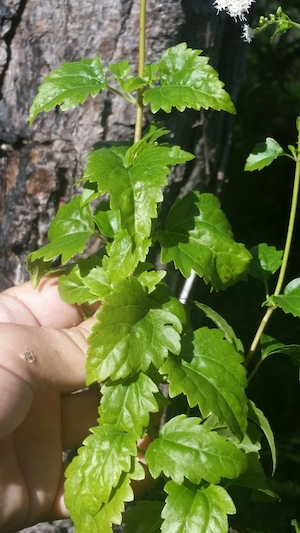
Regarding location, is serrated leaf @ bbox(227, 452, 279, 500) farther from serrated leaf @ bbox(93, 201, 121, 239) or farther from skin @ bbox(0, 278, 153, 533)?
serrated leaf @ bbox(93, 201, 121, 239)

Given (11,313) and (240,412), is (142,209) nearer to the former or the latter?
(240,412)

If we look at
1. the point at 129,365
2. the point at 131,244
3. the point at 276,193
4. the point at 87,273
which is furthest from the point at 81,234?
the point at 276,193

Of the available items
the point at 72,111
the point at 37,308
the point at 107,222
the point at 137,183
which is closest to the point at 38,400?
the point at 37,308

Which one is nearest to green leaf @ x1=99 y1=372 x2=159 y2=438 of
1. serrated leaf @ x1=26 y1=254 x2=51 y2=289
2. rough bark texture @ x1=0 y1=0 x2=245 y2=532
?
serrated leaf @ x1=26 y1=254 x2=51 y2=289

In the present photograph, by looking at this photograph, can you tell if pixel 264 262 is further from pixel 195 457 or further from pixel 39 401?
pixel 39 401

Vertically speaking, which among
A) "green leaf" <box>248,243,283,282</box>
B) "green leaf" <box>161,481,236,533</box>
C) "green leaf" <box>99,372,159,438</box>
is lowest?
"green leaf" <box>161,481,236,533</box>

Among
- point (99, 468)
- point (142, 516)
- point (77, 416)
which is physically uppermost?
point (99, 468)

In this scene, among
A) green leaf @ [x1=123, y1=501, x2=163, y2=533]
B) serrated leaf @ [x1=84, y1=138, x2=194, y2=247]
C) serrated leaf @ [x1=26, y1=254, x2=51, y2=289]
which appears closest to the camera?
serrated leaf @ [x1=84, y1=138, x2=194, y2=247]
